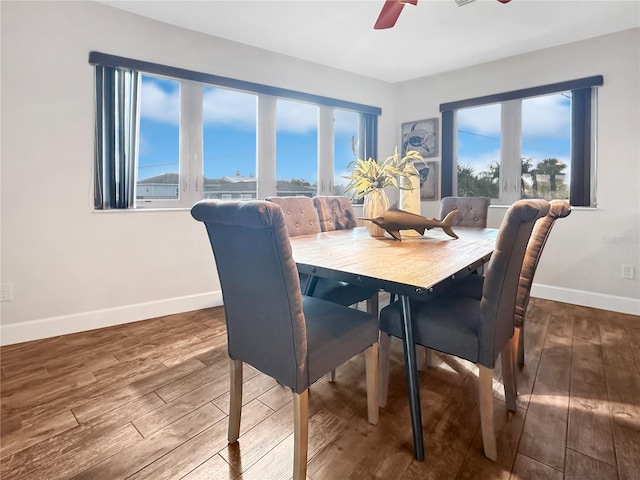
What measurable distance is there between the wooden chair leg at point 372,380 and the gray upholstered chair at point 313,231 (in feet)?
1.81

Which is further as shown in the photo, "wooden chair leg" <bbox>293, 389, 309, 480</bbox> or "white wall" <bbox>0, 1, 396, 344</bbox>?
"white wall" <bbox>0, 1, 396, 344</bbox>

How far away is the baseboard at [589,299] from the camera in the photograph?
304 cm

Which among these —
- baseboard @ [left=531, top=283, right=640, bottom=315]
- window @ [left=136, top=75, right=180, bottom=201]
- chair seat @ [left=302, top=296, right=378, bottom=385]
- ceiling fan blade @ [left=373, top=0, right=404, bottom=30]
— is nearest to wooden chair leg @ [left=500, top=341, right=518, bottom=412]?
chair seat @ [left=302, top=296, right=378, bottom=385]

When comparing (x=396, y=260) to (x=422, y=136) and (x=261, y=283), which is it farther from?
(x=422, y=136)

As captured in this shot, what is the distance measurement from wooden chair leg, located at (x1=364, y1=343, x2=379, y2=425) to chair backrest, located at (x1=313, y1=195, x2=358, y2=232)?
1397 mm

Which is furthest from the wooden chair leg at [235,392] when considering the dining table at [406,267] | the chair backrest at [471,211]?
the chair backrest at [471,211]

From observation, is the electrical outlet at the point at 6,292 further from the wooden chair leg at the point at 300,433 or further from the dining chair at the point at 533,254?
the dining chair at the point at 533,254

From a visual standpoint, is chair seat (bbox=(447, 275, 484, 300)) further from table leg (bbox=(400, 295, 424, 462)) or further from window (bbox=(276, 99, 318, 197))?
window (bbox=(276, 99, 318, 197))

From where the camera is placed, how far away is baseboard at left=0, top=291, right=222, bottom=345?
7.94 feet

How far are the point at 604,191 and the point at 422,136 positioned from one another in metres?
1.96

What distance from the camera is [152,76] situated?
2.92m

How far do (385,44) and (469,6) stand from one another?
0.87 m

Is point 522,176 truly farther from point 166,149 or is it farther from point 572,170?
point 166,149

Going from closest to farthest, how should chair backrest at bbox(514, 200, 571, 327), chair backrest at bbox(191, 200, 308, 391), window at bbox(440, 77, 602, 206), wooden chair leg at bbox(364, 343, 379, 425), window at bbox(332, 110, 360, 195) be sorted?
1. chair backrest at bbox(191, 200, 308, 391)
2. wooden chair leg at bbox(364, 343, 379, 425)
3. chair backrest at bbox(514, 200, 571, 327)
4. window at bbox(440, 77, 602, 206)
5. window at bbox(332, 110, 360, 195)
